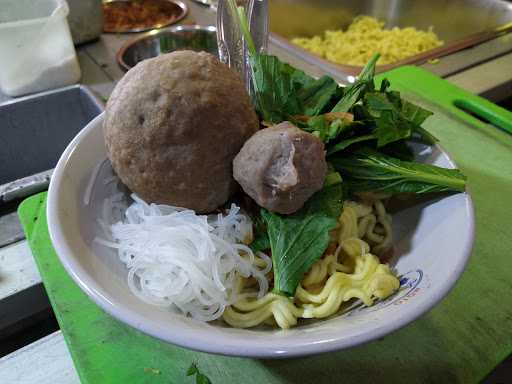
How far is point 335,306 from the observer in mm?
1002

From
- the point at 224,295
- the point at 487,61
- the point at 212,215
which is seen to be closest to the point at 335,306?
the point at 224,295

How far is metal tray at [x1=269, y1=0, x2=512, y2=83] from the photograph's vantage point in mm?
3092

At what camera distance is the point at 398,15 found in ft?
11.1

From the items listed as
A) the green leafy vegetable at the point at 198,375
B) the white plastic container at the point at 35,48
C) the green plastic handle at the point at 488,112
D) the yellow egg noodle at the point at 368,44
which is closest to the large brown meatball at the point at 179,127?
the green leafy vegetable at the point at 198,375

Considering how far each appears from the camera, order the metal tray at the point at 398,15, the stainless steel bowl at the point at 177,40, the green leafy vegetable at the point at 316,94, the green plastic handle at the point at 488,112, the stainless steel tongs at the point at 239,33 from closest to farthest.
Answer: the green leafy vegetable at the point at 316,94 < the stainless steel tongs at the point at 239,33 < the green plastic handle at the point at 488,112 < the stainless steel bowl at the point at 177,40 < the metal tray at the point at 398,15

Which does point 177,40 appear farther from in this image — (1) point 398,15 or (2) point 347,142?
(2) point 347,142

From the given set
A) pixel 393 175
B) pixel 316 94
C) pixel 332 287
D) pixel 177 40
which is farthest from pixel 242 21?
pixel 177 40

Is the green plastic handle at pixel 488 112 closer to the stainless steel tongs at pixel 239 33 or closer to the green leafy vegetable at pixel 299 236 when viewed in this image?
the stainless steel tongs at pixel 239 33

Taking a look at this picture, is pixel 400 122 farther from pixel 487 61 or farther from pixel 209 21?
pixel 209 21

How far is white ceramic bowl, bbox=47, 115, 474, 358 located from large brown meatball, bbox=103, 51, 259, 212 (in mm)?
166

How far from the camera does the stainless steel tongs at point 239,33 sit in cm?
145

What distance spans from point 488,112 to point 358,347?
134cm

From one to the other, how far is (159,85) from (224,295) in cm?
49

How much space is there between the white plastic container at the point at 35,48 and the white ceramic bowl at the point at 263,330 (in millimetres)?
1013
